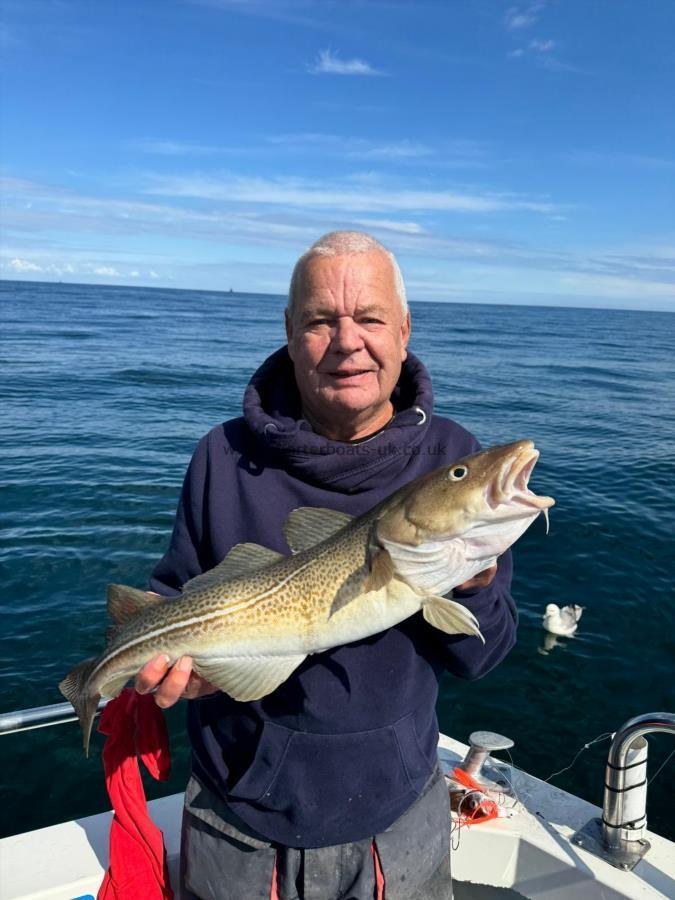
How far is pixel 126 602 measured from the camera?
10.8ft

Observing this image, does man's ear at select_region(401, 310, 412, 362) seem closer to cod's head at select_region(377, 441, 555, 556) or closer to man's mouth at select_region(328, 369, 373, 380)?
man's mouth at select_region(328, 369, 373, 380)

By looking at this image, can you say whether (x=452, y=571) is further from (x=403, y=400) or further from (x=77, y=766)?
(x=77, y=766)

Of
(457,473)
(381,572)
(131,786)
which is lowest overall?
(131,786)

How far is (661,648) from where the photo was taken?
30.3 ft

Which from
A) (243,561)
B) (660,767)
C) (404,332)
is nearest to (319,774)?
(243,561)

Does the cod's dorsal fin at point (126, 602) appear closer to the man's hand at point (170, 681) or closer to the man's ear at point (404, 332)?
the man's hand at point (170, 681)

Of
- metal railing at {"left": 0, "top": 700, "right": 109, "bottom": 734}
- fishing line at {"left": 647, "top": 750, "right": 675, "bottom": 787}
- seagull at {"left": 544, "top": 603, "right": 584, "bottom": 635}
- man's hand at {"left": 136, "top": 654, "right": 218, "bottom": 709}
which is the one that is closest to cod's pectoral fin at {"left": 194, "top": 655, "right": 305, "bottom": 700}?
man's hand at {"left": 136, "top": 654, "right": 218, "bottom": 709}

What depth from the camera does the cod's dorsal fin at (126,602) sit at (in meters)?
3.25

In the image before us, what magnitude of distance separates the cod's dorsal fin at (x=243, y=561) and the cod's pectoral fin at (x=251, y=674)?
376 millimetres

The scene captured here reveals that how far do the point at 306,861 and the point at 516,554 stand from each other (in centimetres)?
975

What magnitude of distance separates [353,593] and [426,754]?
3.07ft

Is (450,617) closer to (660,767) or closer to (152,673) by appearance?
(152,673)

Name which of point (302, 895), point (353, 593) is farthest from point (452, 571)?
point (302, 895)

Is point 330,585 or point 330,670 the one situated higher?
point 330,585
